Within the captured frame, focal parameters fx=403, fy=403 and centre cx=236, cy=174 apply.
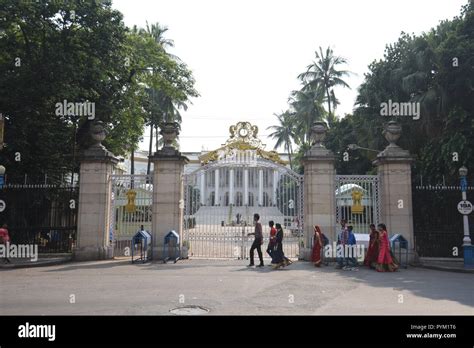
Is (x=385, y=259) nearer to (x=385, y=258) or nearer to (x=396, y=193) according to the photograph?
(x=385, y=258)

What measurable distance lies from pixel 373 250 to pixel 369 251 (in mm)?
144

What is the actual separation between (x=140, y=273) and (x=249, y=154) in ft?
22.4

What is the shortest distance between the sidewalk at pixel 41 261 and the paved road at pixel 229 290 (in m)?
0.70

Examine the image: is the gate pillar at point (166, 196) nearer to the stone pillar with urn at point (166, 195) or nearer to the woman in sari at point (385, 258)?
the stone pillar with urn at point (166, 195)

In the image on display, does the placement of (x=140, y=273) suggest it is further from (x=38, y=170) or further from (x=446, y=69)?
(x=446, y=69)

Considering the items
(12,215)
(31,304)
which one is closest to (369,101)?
(12,215)

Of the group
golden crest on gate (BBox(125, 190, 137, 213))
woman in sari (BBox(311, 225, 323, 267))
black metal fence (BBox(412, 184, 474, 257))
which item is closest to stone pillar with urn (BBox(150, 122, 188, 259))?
golden crest on gate (BBox(125, 190, 137, 213))

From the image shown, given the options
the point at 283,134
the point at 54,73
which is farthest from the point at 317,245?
the point at 283,134

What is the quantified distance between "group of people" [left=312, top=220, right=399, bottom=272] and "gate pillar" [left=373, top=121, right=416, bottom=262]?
4.46ft

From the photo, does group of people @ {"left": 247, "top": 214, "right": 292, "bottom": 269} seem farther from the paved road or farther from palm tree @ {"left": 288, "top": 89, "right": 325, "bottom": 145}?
palm tree @ {"left": 288, "top": 89, "right": 325, "bottom": 145}

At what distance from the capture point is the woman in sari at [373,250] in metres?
13.2

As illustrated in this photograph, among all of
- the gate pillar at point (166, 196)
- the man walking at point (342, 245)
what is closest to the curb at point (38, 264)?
the gate pillar at point (166, 196)

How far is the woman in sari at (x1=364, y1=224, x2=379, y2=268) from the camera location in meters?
13.2

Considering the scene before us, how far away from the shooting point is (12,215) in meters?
15.8
